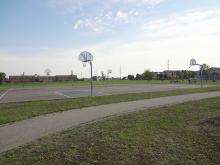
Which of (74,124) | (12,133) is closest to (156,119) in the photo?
(74,124)

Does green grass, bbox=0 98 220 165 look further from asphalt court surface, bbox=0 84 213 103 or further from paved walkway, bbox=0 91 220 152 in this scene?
asphalt court surface, bbox=0 84 213 103

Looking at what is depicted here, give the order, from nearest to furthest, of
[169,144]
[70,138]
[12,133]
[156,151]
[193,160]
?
[193,160] < [156,151] < [169,144] < [70,138] < [12,133]

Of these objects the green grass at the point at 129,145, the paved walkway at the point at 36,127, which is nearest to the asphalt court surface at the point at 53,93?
the paved walkway at the point at 36,127

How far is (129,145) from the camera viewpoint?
19.6 ft

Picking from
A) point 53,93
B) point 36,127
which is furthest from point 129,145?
point 53,93

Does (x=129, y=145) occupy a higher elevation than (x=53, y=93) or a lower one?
lower

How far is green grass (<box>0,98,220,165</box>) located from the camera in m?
5.13

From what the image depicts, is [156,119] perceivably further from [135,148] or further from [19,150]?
[19,150]

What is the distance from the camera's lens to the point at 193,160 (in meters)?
5.10

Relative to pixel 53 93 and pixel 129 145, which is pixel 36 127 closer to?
pixel 129 145

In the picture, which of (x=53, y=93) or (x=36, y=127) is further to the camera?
(x=53, y=93)

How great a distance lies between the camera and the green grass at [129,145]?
16.8 feet

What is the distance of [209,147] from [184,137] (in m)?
0.86

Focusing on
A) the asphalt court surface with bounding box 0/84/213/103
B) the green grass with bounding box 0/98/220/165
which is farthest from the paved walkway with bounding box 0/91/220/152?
the asphalt court surface with bounding box 0/84/213/103
